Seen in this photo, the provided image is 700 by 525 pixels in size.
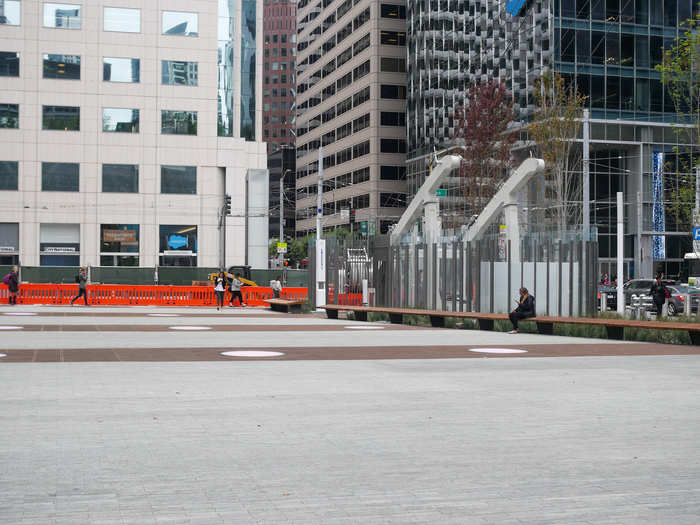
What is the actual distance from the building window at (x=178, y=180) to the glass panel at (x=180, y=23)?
9.35 m

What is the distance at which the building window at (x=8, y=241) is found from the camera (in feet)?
197

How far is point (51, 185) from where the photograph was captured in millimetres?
60375

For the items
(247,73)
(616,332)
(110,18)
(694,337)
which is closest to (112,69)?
(110,18)

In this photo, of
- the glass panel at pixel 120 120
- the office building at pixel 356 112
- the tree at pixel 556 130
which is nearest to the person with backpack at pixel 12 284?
the glass panel at pixel 120 120

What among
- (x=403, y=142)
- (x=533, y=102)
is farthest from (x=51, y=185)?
(x=403, y=142)

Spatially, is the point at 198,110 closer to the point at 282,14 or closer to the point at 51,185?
the point at 51,185

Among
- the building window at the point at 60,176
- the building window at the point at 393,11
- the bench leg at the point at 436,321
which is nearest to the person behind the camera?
the bench leg at the point at 436,321

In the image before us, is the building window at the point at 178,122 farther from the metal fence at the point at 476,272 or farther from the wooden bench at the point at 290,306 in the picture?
the metal fence at the point at 476,272

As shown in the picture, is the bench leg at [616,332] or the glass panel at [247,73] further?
the glass panel at [247,73]

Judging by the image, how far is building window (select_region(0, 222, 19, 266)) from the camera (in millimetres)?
60000

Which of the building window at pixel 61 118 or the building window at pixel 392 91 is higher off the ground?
the building window at pixel 392 91

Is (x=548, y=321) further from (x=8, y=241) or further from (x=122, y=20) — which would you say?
(x=122, y=20)

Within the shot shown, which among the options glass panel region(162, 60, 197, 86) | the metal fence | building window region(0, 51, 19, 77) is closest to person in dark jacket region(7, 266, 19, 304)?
the metal fence

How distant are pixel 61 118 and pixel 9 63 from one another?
16.1ft
